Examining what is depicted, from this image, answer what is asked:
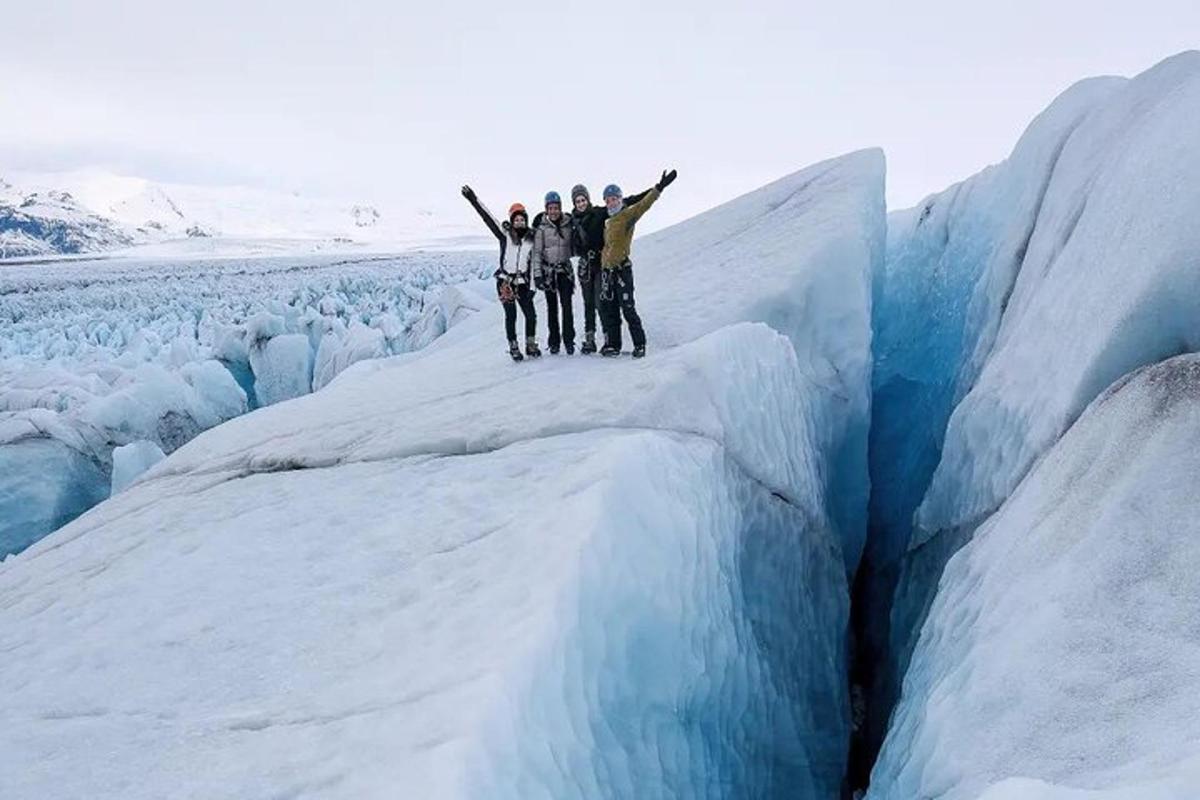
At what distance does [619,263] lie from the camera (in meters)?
4.37

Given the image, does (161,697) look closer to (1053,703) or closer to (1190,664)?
(1053,703)

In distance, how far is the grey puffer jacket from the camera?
460 cm

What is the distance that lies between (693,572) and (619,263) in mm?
2022

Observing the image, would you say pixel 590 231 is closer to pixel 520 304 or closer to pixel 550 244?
pixel 550 244

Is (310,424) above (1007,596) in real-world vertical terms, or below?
above

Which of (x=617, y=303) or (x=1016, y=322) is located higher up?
(x=617, y=303)

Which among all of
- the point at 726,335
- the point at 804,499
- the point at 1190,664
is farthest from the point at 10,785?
the point at 804,499

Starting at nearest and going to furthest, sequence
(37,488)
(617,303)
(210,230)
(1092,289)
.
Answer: (1092,289) < (617,303) < (37,488) < (210,230)

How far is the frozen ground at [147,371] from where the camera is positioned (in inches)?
290

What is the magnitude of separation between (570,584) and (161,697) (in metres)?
A: 1.08

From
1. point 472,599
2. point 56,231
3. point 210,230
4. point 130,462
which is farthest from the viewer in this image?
point 210,230

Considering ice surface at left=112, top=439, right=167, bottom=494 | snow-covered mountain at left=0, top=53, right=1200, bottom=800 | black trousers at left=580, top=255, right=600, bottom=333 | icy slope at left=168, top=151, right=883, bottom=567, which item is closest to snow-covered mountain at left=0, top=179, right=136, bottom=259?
ice surface at left=112, top=439, right=167, bottom=494

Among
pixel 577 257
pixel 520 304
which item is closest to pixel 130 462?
pixel 520 304

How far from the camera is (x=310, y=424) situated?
4.39m
